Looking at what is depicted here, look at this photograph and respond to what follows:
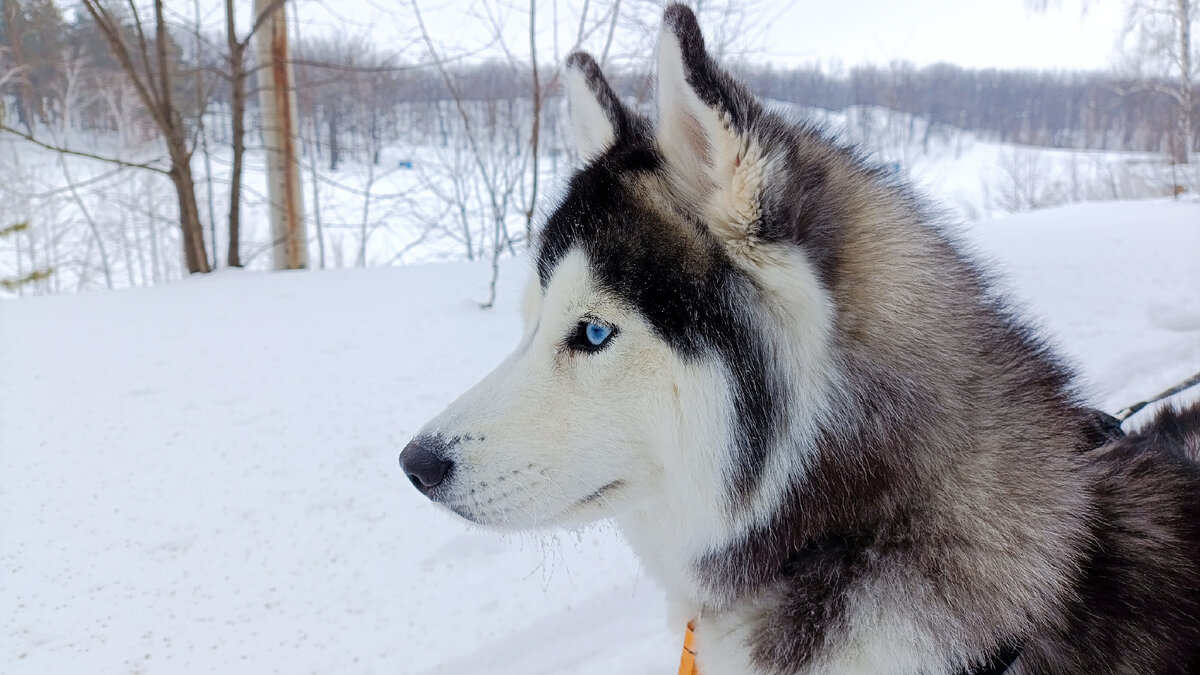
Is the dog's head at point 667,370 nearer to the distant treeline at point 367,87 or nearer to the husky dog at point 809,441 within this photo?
the husky dog at point 809,441

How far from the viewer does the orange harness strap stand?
1.58m

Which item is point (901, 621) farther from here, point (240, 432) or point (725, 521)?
point (240, 432)

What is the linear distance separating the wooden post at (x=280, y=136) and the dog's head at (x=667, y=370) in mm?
7929

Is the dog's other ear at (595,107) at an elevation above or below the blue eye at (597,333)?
above

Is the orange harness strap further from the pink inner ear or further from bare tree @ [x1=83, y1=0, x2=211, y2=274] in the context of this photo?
bare tree @ [x1=83, y1=0, x2=211, y2=274]

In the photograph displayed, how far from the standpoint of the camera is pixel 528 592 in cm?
288

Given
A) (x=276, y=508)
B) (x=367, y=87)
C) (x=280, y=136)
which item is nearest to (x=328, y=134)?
(x=367, y=87)

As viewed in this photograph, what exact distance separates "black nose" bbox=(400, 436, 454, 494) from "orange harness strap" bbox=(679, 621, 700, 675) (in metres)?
0.69

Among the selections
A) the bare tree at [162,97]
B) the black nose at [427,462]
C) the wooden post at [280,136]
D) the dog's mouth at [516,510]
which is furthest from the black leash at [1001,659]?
the wooden post at [280,136]

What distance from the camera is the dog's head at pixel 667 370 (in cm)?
127

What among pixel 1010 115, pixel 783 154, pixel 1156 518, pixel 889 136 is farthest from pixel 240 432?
pixel 1010 115

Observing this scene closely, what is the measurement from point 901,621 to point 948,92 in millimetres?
33960

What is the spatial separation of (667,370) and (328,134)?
17524mm

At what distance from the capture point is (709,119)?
1190mm
